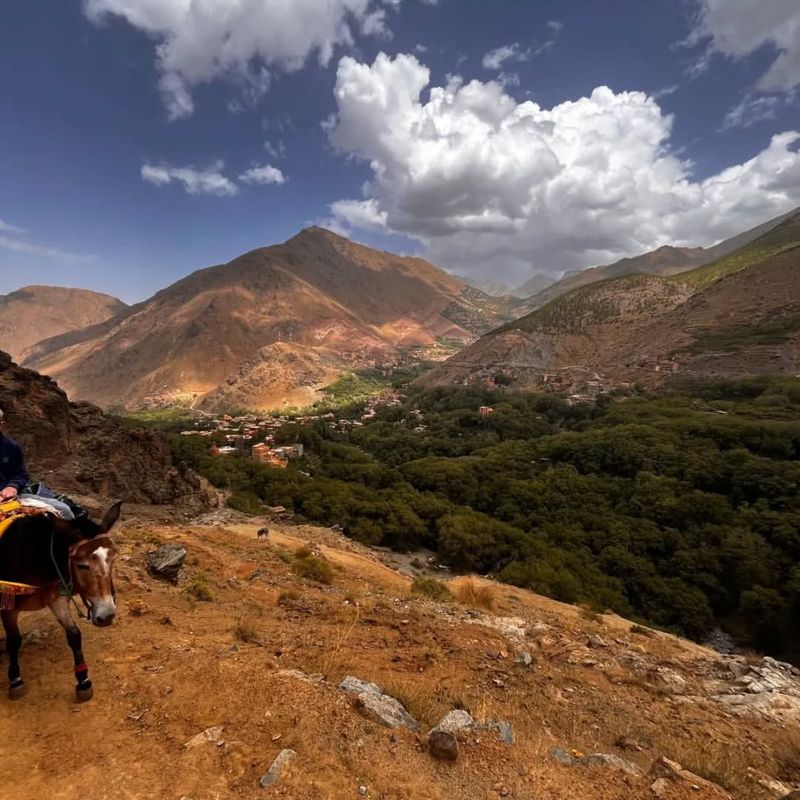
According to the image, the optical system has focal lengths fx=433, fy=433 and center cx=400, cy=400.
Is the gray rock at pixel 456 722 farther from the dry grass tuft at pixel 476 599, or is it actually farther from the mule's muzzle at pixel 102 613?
the dry grass tuft at pixel 476 599

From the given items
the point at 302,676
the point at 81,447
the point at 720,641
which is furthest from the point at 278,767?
the point at 720,641

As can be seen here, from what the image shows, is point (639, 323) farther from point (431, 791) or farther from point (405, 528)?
point (431, 791)

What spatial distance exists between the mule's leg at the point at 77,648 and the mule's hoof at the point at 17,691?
0.53m

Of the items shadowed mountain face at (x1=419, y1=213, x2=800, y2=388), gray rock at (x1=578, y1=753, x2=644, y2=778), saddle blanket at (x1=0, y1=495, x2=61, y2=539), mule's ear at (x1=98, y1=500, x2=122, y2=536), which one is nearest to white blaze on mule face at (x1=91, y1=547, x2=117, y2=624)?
mule's ear at (x1=98, y1=500, x2=122, y2=536)

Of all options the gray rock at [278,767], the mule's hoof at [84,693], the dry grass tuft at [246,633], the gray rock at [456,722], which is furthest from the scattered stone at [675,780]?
the mule's hoof at [84,693]

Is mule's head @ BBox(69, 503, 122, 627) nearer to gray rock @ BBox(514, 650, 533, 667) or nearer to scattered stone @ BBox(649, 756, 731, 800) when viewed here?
scattered stone @ BBox(649, 756, 731, 800)

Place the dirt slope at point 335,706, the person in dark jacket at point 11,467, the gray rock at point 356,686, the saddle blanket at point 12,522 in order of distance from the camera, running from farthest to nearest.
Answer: the gray rock at point 356,686 → the person in dark jacket at point 11,467 → the saddle blanket at point 12,522 → the dirt slope at point 335,706

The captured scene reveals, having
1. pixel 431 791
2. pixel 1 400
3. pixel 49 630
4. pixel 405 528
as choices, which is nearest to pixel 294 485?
pixel 405 528

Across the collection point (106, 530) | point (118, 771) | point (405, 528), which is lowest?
point (405, 528)

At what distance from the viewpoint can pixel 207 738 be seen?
4.25m

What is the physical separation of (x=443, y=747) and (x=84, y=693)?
386 centimetres

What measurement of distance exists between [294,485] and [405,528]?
39.1 ft

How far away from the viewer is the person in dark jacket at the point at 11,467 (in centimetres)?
502

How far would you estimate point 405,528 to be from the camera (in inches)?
1378
